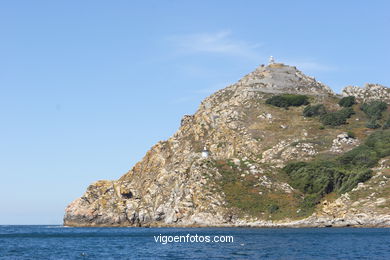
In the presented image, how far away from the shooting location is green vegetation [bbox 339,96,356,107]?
539ft

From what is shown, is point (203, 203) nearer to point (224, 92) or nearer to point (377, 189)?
point (377, 189)

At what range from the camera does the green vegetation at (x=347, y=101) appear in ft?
539

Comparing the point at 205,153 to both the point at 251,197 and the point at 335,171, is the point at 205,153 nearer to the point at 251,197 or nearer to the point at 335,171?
the point at 251,197

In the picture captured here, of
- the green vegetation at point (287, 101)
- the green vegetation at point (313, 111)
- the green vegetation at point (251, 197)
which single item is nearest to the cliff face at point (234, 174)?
the green vegetation at point (251, 197)

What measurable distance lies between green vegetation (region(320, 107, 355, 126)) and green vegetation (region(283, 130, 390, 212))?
2132 centimetres

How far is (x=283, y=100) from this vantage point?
164m

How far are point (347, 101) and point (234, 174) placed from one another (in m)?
62.4

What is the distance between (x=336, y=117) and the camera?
15088cm

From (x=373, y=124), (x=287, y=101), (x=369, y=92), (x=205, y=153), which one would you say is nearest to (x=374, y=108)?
(x=373, y=124)

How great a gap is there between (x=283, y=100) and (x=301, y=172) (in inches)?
1983

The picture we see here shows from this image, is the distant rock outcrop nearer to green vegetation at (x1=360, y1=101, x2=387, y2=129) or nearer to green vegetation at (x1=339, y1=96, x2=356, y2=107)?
green vegetation at (x1=339, y1=96, x2=356, y2=107)

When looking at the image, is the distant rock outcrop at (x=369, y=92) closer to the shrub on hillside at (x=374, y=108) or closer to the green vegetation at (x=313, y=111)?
the shrub on hillside at (x=374, y=108)

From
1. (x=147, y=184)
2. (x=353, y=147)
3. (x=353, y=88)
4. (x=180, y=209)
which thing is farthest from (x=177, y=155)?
(x=353, y=88)

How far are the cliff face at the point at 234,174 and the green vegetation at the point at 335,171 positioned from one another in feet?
7.60
